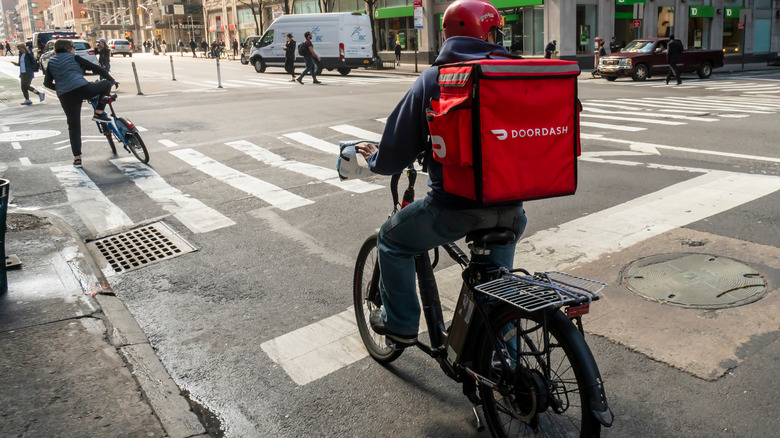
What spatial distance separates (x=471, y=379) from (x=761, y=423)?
1.38m

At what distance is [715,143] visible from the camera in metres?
10.6

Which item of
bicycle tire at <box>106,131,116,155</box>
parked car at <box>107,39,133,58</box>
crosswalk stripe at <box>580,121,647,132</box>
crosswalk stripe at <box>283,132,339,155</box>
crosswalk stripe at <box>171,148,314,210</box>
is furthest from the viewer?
parked car at <box>107,39,133,58</box>

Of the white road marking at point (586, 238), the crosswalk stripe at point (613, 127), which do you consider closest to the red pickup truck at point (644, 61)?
the crosswalk stripe at point (613, 127)

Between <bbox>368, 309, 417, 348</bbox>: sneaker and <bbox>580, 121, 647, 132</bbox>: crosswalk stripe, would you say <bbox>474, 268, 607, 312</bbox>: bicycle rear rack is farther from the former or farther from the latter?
<bbox>580, 121, 647, 132</bbox>: crosswalk stripe

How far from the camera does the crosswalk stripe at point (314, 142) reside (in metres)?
11.5

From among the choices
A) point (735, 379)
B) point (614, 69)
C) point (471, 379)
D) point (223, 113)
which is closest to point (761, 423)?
point (735, 379)

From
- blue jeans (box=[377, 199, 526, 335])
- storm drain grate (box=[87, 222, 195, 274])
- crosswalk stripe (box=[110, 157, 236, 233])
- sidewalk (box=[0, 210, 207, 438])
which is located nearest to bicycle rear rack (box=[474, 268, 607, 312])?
blue jeans (box=[377, 199, 526, 335])

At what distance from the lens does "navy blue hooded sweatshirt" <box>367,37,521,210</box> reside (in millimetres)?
2803

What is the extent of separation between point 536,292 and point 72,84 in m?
9.67

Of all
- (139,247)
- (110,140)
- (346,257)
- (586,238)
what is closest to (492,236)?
(346,257)

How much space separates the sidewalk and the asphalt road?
18 centimetres

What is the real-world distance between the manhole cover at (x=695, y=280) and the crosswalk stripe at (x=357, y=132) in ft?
25.8

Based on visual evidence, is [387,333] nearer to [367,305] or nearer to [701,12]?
[367,305]

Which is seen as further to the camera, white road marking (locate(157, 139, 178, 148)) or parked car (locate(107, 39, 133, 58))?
parked car (locate(107, 39, 133, 58))
